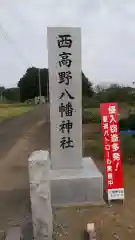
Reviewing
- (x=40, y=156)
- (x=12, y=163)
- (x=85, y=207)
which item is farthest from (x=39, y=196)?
(x=12, y=163)

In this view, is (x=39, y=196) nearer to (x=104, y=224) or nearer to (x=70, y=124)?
(x=104, y=224)

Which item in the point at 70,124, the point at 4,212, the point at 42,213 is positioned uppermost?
the point at 70,124

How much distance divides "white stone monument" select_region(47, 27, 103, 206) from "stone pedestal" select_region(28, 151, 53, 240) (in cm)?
158

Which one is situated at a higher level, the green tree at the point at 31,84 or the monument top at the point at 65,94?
the green tree at the point at 31,84

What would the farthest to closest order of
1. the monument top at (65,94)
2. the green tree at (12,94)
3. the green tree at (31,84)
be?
the green tree at (12,94) < the green tree at (31,84) < the monument top at (65,94)

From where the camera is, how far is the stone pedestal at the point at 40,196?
4696mm

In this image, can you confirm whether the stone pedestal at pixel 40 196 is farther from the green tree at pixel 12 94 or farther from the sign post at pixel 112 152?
the green tree at pixel 12 94

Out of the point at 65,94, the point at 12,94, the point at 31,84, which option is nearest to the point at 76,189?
the point at 65,94

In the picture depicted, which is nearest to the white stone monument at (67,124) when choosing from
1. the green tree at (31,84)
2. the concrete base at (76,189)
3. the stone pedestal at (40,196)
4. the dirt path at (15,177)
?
the concrete base at (76,189)

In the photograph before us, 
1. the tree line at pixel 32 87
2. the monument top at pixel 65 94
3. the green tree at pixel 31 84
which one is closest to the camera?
the monument top at pixel 65 94

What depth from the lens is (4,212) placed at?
640 cm

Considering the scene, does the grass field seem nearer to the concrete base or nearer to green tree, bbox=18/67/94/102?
green tree, bbox=18/67/94/102

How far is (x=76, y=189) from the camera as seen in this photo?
21.1 ft

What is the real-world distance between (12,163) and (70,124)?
4.56 meters
